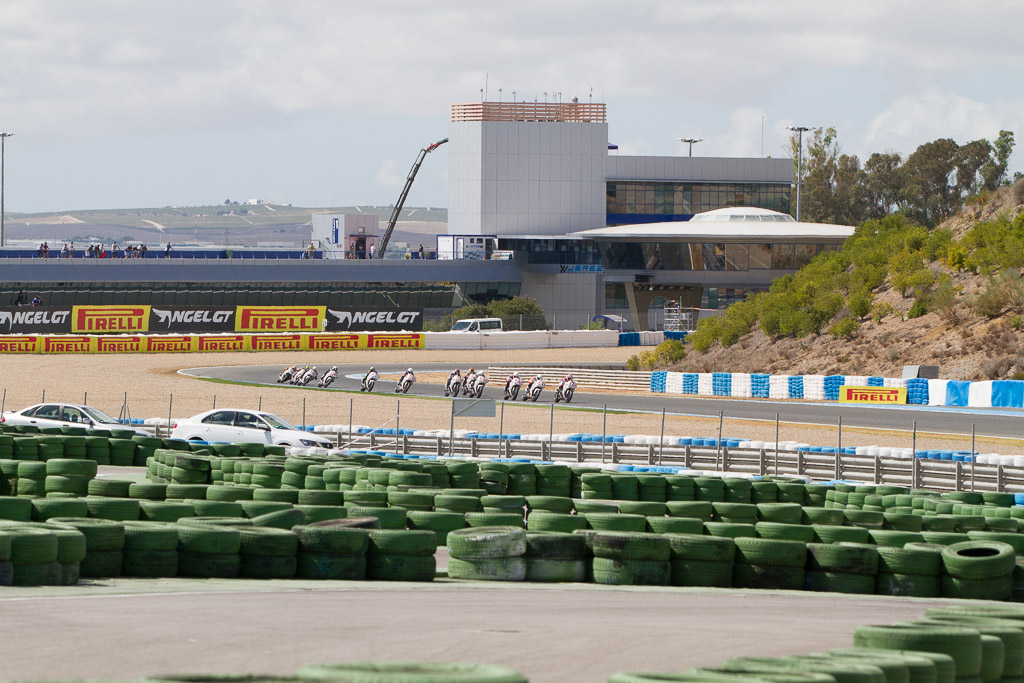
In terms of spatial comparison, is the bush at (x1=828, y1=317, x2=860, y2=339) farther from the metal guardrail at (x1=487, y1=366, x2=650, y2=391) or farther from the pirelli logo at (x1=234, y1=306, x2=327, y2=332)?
the pirelli logo at (x1=234, y1=306, x2=327, y2=332)

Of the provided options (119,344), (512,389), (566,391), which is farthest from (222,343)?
(566,391)

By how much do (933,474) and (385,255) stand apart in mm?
86883

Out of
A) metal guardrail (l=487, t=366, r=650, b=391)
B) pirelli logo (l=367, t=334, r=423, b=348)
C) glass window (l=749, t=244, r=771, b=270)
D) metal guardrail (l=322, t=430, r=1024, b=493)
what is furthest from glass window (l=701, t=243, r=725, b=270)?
metal guardrail (l=322, t=430, r=1024, b=493)

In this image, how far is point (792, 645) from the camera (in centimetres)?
1080

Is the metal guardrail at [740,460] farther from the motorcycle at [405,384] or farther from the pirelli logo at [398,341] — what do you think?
the pirelli logo at [398,341]

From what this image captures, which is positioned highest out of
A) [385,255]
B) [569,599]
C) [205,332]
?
[385,255]

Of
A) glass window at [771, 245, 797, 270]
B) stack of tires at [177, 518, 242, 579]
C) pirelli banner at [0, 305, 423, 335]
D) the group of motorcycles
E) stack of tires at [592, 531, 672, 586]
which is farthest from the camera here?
glass window at [771, 245, 797, 270]

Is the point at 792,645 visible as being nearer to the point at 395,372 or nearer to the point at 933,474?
the point at 933,474

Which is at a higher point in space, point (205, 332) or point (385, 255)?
point (385, 255)

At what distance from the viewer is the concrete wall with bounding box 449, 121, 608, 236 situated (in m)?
107

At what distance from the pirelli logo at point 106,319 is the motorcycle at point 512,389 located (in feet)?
124

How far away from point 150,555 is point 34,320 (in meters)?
69.7

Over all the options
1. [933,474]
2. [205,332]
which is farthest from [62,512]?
[205,332]

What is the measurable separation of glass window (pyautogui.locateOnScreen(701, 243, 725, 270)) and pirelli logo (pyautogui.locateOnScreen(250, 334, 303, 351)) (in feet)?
127
